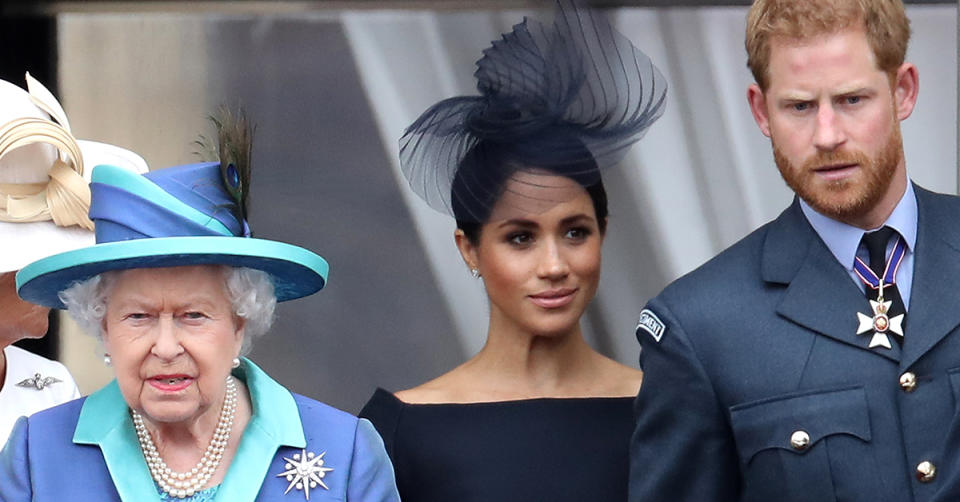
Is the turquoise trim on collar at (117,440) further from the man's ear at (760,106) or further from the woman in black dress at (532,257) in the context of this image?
the man's ear at (760,106)

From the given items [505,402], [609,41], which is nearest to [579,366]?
[505,402]

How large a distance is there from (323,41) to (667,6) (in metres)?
1.00

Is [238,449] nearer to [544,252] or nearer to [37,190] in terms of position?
[37,190]

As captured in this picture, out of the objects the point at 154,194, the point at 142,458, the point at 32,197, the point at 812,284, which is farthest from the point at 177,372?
the point at 812,284

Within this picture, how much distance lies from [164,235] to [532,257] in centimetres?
110

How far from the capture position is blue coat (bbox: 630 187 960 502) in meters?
3.13

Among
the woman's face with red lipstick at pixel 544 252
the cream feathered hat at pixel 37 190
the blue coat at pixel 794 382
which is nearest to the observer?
the blue coat at pixel 794 382

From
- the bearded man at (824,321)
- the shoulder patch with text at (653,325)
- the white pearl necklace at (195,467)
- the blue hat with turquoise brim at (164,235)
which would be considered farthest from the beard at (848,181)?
the white pearl necklace at (195,467)

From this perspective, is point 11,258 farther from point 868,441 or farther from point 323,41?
point 868,441

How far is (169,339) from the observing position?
315cm

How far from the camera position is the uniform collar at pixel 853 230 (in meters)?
3.26

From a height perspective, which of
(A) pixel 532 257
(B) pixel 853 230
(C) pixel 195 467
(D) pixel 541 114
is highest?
(D) pixel 541 114

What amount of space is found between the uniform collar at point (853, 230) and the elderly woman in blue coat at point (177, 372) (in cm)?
97

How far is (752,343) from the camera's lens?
328 cm
